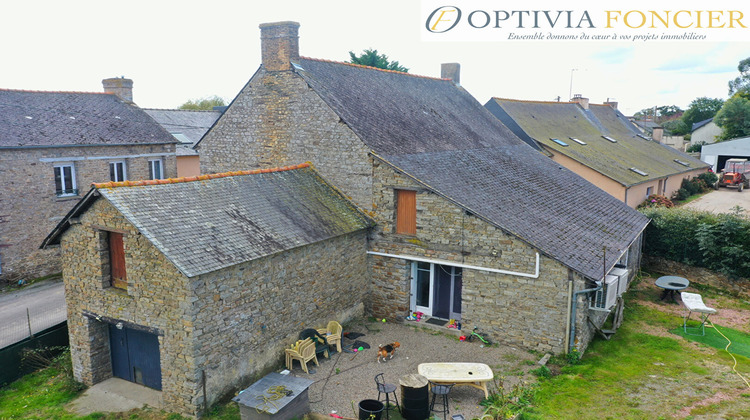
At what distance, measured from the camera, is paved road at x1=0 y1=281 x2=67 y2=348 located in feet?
50.4

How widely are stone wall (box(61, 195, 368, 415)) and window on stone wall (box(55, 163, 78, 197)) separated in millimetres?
11201

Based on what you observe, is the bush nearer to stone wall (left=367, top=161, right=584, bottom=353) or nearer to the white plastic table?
stone wall (left=367, top=161, right=584, bottom=353)

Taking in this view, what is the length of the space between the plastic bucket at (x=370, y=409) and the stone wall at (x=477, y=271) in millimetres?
4701

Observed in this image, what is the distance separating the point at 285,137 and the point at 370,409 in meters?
9.69

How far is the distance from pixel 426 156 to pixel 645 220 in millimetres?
9629

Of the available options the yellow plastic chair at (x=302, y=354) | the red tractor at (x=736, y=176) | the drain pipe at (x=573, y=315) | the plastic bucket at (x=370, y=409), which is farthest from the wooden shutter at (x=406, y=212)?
the red tractor at (x=736, y=176)

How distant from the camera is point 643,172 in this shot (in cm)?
2919

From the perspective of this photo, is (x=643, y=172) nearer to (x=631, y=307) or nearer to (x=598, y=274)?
(x=631, y=307)

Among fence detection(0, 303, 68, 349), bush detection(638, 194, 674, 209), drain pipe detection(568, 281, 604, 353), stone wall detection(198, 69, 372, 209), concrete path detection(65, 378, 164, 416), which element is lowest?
concrete path detection(65, 378, 164, 416)

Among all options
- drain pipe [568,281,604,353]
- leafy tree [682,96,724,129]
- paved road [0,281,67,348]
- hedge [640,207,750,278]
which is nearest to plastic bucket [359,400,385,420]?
drain pipe [568,281,604,353]

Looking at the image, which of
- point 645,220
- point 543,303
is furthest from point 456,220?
point 645,220

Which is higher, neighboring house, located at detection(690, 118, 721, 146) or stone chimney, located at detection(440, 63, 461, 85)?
stone chimney, located at detection(440, 63, 461, 85)

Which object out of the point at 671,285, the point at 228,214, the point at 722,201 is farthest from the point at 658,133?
the point at 228,214

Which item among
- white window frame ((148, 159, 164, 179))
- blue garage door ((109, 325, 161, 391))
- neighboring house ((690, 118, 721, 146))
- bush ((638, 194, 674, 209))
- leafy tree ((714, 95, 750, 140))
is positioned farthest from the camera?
neighboring house ((690, 118, 721, 146))
